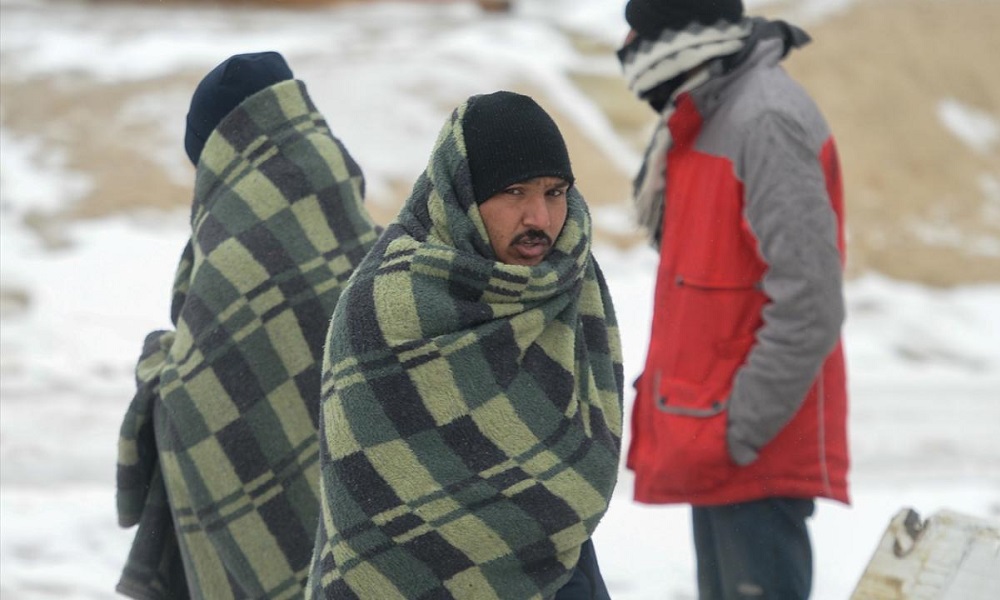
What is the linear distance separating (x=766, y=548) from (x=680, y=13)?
1.25 metres

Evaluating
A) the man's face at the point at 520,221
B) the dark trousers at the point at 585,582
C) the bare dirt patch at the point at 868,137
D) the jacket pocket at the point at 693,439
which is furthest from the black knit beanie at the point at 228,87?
the bare dirt patch at the point at 868,137

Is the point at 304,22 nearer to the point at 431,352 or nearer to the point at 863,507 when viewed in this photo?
the point at 863,507

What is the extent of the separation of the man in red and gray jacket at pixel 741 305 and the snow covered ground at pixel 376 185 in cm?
139

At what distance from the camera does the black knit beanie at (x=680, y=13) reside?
3.16m

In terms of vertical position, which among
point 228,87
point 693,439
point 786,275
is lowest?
point 693,439

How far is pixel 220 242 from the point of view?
9.64 feet

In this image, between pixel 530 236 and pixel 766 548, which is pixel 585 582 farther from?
pixel 766 548

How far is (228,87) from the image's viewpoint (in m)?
3.02

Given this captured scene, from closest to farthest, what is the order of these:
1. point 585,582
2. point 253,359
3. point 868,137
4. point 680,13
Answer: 1. point 585,582
2. point 253,359
3. point 680,13
4. point 868,137

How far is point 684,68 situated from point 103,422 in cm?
370

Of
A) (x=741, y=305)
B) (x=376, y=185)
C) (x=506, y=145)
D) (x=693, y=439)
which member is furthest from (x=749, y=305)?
(x=376, y=185)

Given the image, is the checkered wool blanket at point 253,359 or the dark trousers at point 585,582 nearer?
the dark trousers at point 585,582

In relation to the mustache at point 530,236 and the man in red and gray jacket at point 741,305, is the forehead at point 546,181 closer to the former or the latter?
the mustache at point 530,236

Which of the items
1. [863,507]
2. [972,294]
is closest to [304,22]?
[972,294]
